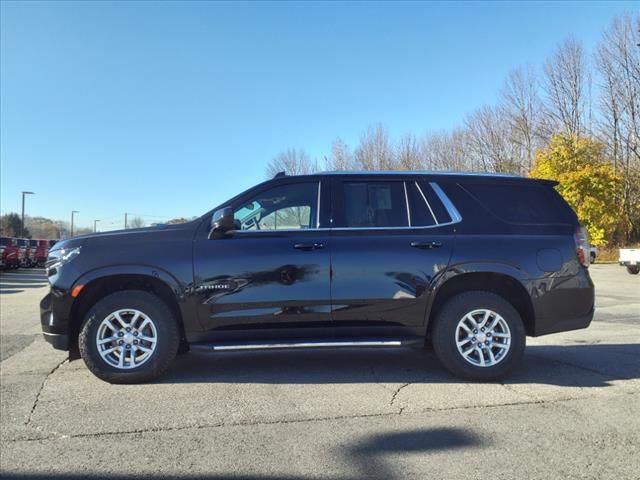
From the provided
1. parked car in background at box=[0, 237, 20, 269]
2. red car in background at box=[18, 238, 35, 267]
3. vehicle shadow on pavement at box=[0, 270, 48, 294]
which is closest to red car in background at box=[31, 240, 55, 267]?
red car in background at box=[18, 238, 35, 267]

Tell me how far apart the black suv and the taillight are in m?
0.01

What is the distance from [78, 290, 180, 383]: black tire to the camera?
4.93 meters

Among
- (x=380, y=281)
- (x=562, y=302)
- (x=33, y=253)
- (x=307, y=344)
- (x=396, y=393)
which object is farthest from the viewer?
(x=33, y=253)

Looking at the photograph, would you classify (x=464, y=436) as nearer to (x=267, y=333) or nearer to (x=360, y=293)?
(x=360, y=293)

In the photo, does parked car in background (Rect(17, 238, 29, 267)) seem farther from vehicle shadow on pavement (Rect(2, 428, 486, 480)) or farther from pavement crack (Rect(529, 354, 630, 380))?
vehicle shadow on pavement (Rect(2, 428, 486, 480))

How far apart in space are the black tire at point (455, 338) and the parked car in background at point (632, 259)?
1968 centimetres

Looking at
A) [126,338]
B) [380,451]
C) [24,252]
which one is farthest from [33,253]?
[380,451]

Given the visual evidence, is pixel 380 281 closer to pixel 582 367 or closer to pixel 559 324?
pixel 559 324

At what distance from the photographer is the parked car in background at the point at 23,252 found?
35.5 metres

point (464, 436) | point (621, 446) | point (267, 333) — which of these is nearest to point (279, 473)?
point (464, 436)

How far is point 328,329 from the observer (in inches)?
198

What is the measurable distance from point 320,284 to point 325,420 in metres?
1.32

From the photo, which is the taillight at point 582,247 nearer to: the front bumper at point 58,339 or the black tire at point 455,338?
the black tire at point 455,338

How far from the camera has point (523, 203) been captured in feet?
17.7
